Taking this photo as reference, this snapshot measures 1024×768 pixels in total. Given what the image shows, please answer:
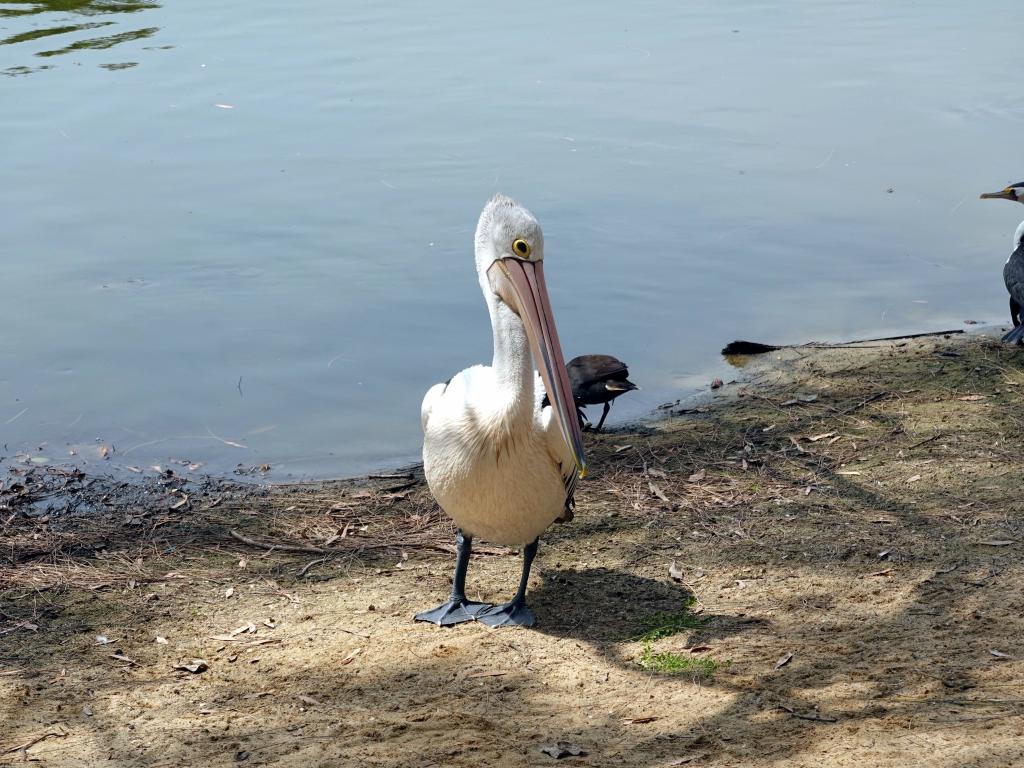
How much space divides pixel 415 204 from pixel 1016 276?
491 cm

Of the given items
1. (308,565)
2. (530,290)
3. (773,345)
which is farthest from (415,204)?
(530,290)

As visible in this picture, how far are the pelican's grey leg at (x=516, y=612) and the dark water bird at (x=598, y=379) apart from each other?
7.44 feet

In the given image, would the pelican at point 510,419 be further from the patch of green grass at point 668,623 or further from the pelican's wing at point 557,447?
the patch of green grass at point 668,623

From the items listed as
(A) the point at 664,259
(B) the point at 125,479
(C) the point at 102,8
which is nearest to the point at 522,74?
(A) the point at 664,259

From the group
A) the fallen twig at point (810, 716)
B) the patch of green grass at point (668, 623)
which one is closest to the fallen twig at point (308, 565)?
the patch of green grass at point (668, 623)

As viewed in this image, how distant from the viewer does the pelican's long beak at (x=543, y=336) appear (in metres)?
4.36

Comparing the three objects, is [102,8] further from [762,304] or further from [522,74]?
[762,304]

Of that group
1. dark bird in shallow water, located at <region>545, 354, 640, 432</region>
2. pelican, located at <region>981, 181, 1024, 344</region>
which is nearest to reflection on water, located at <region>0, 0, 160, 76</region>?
dark bird in shallow water, located at <region>545, 354, 640, 432</region>

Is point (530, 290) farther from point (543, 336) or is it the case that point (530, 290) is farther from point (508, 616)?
point (508, 616)

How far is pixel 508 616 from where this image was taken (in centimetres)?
484

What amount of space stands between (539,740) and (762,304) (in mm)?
5811

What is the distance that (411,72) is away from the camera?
547 inches

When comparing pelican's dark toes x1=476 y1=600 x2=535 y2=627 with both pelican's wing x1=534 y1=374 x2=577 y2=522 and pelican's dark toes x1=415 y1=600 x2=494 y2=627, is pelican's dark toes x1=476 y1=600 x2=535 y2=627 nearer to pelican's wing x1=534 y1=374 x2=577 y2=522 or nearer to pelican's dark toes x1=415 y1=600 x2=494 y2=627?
pelican's dark toes x1=415 y1=600 x2=494 y2=627

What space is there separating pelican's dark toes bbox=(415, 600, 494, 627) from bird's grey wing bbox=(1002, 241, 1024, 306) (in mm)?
4921
